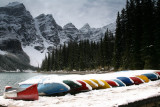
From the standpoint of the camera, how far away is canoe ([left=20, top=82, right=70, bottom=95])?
9.59 metres

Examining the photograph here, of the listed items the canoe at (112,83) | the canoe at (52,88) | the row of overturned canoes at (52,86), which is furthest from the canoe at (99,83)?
the canoe at (52,88)

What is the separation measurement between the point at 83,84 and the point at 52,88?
229 centimetres

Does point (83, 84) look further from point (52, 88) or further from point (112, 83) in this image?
point (112, 83)

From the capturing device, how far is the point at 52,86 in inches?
387

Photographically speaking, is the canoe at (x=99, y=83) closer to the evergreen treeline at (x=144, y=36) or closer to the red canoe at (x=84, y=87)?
the red canoe at (x=84, y=87)

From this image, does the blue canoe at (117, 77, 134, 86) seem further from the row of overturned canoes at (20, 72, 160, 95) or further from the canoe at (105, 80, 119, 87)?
the canoe at (105, 80, 119, 87)

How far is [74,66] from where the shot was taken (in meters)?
93.6

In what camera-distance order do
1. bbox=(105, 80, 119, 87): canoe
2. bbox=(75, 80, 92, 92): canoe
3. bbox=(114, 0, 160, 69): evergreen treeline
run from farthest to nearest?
1. bbox=(114, 0, 160, 69): evergreen treeline
2. bbox=(105, 80, 119, 87): canoe
3. bbox=(75, 80, 92, 92): canoe

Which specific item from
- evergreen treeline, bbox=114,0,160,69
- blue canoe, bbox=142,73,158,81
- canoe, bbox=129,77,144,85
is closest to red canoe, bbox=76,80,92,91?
canoe, bbox=129,77,144,85

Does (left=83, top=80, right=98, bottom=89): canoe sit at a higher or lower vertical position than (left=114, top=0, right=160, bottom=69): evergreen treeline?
lower

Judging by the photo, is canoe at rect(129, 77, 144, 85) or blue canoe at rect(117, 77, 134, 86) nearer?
blue canoe at rect(117, 77, 134, 86)

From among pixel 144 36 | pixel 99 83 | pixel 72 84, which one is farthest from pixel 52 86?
pixel 144 36

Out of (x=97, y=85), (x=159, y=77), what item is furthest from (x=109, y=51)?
(x=97, y=85)

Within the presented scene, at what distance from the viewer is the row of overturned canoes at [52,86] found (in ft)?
25.8
